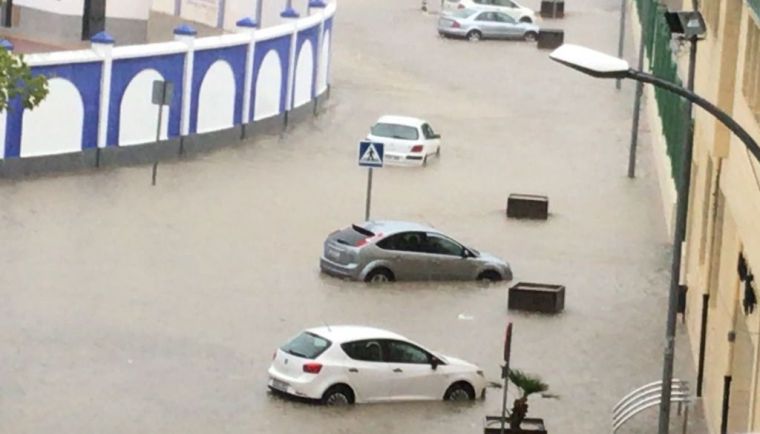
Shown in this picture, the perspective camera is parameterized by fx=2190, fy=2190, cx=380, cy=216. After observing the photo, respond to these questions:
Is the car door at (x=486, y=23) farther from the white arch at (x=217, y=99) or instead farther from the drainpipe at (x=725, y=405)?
the drainpipe at (x=725, y=405)

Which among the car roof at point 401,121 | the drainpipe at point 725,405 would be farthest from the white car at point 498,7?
the drainpipe at point 725,405

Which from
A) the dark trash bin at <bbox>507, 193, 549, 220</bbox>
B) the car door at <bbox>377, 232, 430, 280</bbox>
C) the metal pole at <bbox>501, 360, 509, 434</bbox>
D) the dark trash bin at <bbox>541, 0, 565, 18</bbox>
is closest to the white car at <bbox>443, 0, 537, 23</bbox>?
the dark trash bin at <bbox>541, 0, 565, 18</bbox>

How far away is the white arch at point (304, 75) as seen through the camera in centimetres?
5309

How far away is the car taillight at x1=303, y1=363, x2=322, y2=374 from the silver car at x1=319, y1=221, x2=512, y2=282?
780 cm

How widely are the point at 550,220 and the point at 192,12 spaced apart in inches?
1010

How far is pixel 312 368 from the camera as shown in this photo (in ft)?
89.4

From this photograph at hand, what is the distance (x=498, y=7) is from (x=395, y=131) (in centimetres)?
2347

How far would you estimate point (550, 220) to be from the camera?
137 feet

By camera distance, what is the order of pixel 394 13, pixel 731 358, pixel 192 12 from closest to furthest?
pixel 731 358
pixel 192 12
pixel 394 13

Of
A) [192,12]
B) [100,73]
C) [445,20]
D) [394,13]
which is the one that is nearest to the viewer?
[100,73]

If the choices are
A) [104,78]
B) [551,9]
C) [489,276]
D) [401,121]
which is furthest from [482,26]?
[489,276]

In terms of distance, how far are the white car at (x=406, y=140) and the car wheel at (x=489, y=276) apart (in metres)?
11.6

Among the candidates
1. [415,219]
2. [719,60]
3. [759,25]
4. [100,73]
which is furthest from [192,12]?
[759,25]

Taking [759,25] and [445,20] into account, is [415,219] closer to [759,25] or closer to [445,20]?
[759,25]
